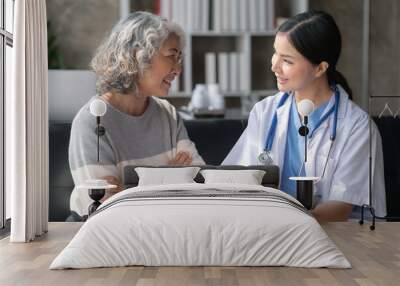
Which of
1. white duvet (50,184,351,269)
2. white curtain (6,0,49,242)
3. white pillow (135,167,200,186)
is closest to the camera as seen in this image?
white duvet (50,184,351,269)

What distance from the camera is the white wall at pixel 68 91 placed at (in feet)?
16.8

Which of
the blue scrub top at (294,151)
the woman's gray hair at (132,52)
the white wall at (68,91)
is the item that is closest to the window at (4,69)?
the white wall at (68,91)

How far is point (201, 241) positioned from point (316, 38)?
78.0 inches

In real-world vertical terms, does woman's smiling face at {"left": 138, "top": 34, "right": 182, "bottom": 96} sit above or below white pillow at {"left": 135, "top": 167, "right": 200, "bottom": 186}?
above

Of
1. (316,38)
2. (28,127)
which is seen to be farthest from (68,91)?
(316,38)

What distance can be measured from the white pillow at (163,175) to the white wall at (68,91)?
68 centimetres

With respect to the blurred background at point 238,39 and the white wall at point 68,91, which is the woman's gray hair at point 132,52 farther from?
the blurred background at point 238,39

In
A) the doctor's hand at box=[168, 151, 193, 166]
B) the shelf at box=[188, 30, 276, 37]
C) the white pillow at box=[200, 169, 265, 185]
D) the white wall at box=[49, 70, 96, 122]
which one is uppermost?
the shelf at box=[188, 30, 276, 37]

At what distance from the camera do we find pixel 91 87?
5117 mm

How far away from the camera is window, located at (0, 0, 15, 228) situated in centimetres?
455

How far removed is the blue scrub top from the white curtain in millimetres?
1437

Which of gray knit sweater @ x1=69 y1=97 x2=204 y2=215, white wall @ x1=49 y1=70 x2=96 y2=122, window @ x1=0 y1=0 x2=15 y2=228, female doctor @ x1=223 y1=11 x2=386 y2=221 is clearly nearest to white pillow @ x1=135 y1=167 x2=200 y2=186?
gray knit sweater @ x1=69 y1=97 x2=204 y2=215

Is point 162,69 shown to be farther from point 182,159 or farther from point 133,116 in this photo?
point 182,159

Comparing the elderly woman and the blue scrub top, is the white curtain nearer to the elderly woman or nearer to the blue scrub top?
the elderly woman
